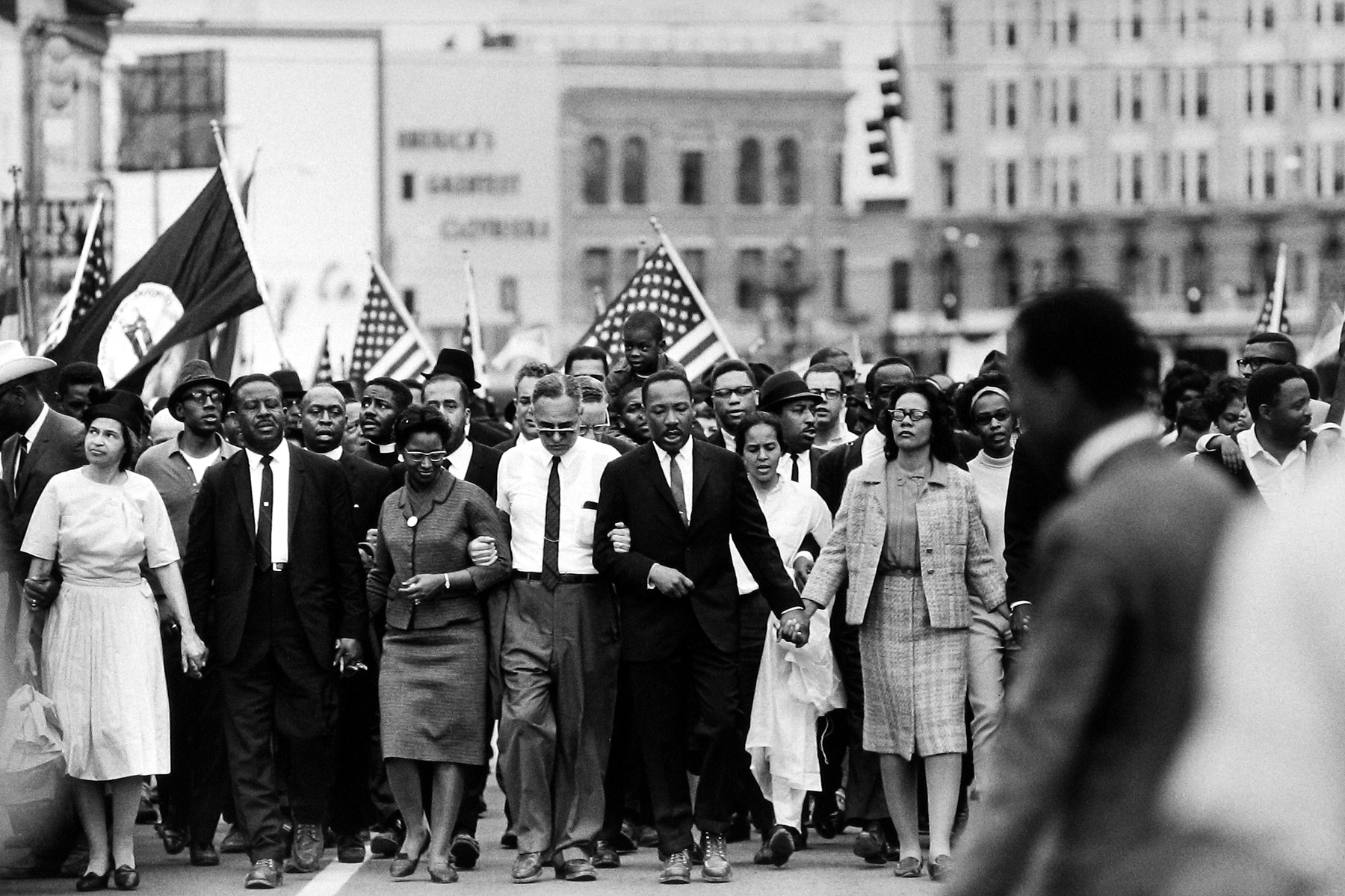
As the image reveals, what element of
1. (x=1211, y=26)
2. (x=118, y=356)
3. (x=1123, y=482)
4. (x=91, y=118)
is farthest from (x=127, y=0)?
(x=1123, y=482)

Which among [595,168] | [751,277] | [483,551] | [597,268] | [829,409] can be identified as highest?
[595,168]

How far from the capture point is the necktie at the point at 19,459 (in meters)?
11.0

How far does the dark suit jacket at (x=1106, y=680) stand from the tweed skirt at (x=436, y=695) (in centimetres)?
674

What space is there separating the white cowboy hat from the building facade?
91598 mm

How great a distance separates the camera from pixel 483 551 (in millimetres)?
10539

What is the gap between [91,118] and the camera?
6600cm

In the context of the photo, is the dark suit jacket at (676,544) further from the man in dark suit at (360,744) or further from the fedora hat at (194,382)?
the fedora hat at (194,382)

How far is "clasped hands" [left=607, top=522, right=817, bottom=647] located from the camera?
10.4 metres

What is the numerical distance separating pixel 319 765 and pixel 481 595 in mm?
1011

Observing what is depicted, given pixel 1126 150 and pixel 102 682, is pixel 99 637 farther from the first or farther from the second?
pixel 1126 150

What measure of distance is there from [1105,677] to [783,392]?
853 cm

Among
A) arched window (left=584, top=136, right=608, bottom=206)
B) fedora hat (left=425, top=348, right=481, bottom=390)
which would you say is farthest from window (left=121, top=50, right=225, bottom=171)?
fedora hat (left=425, top=348, right=481, bottom=390)

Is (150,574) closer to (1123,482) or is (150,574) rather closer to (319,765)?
(319,765)

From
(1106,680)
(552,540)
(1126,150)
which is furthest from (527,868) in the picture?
(1126,150)
